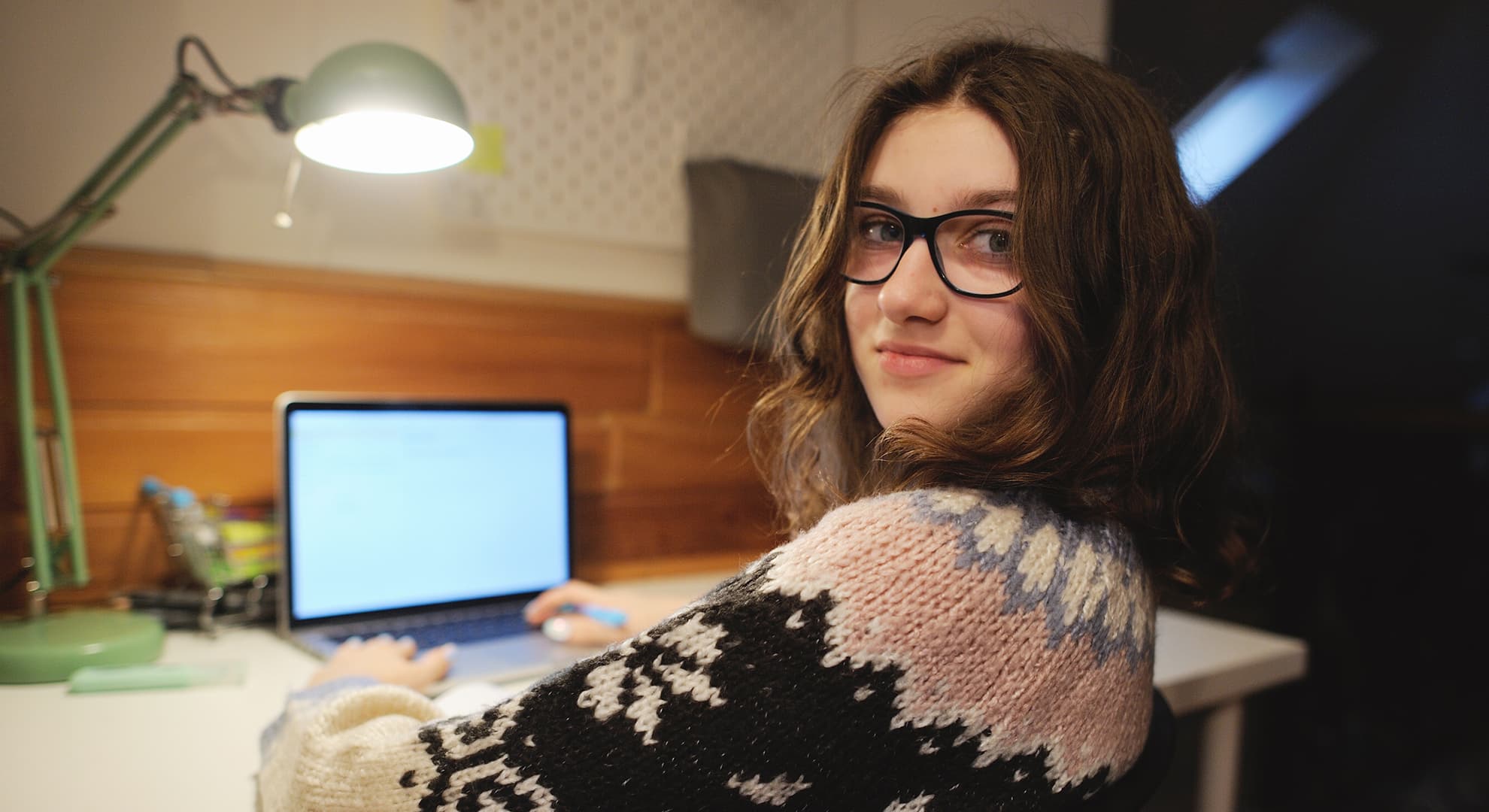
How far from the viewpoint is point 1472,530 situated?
1646 mm

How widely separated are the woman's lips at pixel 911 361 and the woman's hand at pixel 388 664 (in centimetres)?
49

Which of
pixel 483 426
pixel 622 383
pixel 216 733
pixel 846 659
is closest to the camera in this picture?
pixel 846 659

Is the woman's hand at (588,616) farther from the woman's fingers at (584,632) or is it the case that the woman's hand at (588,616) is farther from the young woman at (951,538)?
Answer: the young woman at (951,538)

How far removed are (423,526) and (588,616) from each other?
0.23m

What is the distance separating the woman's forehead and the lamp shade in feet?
1.40

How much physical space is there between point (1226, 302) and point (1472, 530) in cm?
134

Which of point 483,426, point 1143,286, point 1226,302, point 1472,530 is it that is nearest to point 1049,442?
point 1143,286

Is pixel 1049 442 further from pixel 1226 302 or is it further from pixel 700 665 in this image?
pixel 1226 302

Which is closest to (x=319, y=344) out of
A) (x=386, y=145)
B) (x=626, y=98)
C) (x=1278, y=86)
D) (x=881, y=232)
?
(x=386, y=145)

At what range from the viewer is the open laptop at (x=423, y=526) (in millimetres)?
951

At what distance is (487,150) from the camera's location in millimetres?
1185

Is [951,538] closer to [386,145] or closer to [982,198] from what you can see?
[982,198]

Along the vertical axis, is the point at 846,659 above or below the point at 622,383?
below

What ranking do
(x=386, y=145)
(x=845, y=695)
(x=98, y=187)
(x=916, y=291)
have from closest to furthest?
(x=845, y=695), (x=916, y=291), (x=98, y=187), (x=386, y=145)
